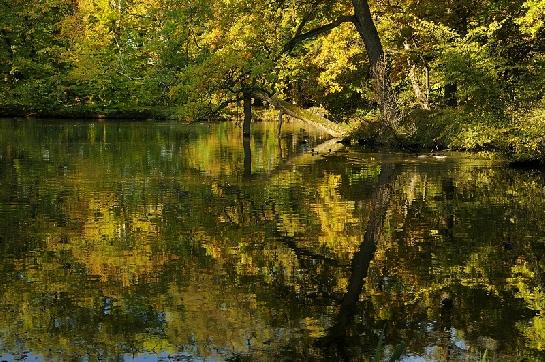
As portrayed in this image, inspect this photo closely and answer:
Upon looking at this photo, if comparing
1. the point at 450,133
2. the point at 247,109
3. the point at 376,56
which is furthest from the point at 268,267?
the point at 247,109

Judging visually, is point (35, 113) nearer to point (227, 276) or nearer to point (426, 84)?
point (426, 84)

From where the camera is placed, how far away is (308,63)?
3862cm

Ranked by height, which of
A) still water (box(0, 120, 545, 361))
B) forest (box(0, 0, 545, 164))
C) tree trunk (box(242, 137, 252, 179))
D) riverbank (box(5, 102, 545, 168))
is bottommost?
tree trunk (box(242, 137, 252, 179))

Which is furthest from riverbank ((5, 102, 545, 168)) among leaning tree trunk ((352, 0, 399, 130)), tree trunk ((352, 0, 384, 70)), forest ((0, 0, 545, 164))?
tree trunk ((352, 0, 384, 70))

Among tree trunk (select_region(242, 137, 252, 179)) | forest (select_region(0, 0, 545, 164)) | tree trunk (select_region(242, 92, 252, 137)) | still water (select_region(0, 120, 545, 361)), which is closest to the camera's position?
still water (select_region(0, 120, 545, 361))

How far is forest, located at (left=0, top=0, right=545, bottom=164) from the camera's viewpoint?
23078 millimetres

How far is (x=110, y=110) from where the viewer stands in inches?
1991

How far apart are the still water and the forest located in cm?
687

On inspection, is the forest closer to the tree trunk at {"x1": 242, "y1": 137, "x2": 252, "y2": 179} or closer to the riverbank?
the riverbank

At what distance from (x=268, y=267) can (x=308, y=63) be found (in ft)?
102

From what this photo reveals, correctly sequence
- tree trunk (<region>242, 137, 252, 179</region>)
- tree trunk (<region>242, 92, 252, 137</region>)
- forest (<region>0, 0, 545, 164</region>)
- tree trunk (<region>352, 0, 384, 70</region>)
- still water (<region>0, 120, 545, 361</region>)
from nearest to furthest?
1. still water (<region>0, 120, 545, 361</region>)
2. tree trunk (<region>242, 137, 252, 179</region>)
3. forest (<region>0, 0, 545, 164</region>)
4. tree trunk (<region>352, 0, 384, 70</region>)
5. tree trunk (<region>242, 92, 252, 137</region>)

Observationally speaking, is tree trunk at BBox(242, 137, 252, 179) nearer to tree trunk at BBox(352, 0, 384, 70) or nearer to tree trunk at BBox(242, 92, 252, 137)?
tree trunk at BBox(242, 92, 252, 137)

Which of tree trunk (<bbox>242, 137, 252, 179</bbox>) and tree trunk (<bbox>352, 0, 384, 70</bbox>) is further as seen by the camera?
tree trunk (<bbox>352, 0, 384, 70</bbox>)

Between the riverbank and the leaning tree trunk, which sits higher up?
the leaning tree trunk
